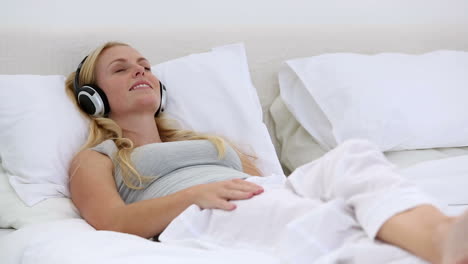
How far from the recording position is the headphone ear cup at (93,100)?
5.57 feet

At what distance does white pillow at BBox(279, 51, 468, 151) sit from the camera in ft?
6.43

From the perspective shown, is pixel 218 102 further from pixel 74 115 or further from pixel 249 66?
pixel 74 115

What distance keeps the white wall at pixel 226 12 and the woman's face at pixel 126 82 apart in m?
0.32

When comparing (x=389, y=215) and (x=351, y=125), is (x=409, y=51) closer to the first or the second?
(x=351, y=125)

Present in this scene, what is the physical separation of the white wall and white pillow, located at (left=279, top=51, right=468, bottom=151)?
0.93ft

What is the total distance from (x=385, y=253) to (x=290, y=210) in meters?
0.27

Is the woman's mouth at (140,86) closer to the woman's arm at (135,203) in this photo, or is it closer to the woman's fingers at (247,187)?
the woman's arm at (135,203)

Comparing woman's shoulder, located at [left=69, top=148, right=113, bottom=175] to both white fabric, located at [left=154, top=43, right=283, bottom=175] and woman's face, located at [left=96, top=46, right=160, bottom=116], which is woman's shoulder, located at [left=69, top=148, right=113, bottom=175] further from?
white fabric, located at [left=154, top=43, right=283, bottom=175]

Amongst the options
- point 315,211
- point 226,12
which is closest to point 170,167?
point 315,211

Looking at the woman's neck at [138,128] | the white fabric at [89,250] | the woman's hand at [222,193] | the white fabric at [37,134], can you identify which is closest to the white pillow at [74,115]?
the white fabric at [37,134]

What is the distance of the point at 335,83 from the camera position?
80.6 inches

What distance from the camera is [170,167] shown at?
5.14 feet

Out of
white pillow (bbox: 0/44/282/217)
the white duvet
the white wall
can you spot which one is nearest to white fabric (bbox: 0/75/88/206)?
white pillow (bbox: 0/44/282/217)

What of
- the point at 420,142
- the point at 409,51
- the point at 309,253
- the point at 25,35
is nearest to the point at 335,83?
the point at 420,142
